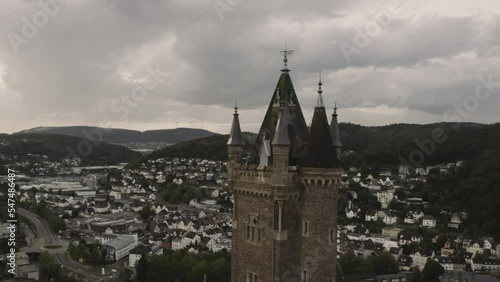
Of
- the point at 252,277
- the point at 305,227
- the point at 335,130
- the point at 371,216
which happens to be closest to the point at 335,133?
the point at 335,130

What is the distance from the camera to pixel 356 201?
14062cm

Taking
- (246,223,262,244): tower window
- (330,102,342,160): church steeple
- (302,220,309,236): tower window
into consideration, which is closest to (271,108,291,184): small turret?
(302,220,309,236): tower window

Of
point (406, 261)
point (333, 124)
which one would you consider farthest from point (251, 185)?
point (406, 261)

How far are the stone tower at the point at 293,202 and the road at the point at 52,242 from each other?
58.3 m

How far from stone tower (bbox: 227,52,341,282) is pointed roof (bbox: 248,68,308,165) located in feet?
0.15

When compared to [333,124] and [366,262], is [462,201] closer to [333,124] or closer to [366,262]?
[366,262]

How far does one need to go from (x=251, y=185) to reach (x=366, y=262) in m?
61.6

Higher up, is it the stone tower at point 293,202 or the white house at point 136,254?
the stone tower at point 293,202

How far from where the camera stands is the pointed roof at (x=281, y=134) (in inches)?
774

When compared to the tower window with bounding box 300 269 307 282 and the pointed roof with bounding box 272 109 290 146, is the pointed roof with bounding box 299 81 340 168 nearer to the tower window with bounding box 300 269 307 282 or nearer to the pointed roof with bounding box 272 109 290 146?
the pointed roof with bounding box 272 109 290 146

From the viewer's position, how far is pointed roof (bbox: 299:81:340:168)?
66.4ft

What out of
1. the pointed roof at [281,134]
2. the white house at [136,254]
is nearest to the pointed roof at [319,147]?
the pointed roof at [281,134]

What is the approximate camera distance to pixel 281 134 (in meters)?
19.8

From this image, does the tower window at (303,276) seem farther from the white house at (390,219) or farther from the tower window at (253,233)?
the white house at (390,219)
